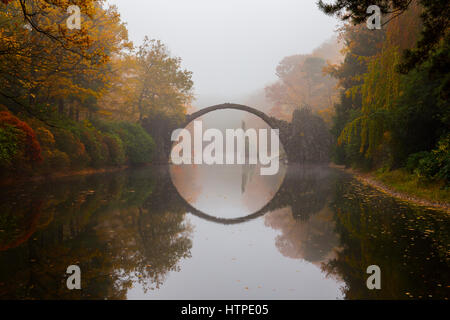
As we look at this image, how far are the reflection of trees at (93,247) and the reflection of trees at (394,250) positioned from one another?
7.93ft

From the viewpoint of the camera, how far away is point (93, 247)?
539 centimetres

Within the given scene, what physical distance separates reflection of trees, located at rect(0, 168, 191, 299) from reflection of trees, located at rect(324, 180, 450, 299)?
7.93 feet

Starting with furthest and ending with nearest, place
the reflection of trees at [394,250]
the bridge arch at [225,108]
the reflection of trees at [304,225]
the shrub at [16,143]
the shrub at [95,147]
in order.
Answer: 1. the bridge arch at [225,108]
2. the shrub at [95,147]
3. the shrub at [16,143]
4. the reflection of trees at [304,225]
5. the reflection of trees at [394,250]

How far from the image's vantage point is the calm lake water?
386 cm

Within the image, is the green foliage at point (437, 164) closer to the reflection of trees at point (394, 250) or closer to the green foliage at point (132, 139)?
the reflection of trees at point (394, 250)

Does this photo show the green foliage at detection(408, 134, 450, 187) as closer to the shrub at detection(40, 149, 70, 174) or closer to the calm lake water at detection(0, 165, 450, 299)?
the calm lake water at detection(0, 165, 450, 299)

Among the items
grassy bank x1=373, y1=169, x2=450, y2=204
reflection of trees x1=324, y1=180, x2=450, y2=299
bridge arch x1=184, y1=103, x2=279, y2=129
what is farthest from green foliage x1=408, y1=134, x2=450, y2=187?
bridge arch x1=184, y1=103, x2=279, y2=129

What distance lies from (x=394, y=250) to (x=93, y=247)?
469 centimetres

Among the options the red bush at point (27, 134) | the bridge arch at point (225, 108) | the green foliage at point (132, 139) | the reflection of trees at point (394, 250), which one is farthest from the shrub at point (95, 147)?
the reflection of trees at point (394, 250)

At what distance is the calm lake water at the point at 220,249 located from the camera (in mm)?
3857

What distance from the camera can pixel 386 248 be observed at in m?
5.30

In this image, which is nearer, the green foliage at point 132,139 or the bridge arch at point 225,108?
the green foliage at point 132,139
